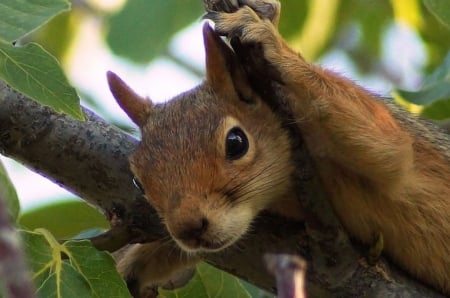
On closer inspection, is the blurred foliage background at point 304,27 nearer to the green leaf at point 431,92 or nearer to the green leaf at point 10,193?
the green leaf at point 431,92

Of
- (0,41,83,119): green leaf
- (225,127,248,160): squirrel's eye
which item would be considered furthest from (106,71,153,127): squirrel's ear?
(0,41,83,119): green leaf

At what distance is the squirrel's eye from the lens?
7.16 feet

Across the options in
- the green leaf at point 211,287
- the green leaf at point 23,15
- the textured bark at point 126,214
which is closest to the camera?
the green leaf at point 23,15

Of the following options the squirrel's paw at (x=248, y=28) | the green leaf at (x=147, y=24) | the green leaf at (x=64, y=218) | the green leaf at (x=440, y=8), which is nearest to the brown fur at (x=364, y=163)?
the squirrel's paw at (x=248, y=28)

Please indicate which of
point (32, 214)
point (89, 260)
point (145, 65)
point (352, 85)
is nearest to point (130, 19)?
point (145, 65)

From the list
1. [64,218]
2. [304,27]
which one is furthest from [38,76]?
[304,27]

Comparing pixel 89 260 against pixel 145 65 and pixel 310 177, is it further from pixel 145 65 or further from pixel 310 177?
pixel 145 65

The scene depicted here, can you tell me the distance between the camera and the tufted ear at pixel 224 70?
2129 millimetres

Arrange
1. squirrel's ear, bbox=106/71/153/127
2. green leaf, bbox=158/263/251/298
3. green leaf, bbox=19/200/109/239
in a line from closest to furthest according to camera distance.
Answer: green leaf, bbox=158/263/251/298, squirrel's ear, bbox=106/71/153/127, green leaf, bbox=19/200/109/239

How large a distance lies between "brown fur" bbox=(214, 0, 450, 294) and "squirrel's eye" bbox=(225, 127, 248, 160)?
217 mm

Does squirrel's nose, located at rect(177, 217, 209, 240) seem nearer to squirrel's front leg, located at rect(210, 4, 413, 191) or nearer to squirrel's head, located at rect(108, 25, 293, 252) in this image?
squirrel's head, located at rect(108, 25, 293, 252)

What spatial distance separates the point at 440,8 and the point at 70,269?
4.22 ft

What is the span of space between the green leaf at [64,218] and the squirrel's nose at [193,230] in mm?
1136

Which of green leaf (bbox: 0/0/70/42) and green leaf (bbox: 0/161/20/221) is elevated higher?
green leaf (bbox: 0/0/70/42)
